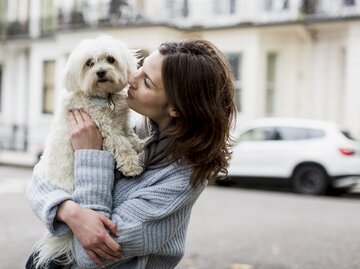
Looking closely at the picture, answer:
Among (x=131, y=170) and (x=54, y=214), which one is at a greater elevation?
(x=131, y=170)

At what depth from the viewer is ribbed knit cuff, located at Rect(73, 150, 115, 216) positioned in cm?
206

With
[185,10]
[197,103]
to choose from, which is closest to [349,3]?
[185,10]

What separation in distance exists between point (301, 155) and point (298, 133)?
574 millimetres

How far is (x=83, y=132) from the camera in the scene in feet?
7.28

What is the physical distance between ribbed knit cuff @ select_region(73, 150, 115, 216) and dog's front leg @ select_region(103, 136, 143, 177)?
0.17 feet

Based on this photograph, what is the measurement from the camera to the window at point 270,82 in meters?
21.3

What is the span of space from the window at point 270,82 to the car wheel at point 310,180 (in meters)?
7.65

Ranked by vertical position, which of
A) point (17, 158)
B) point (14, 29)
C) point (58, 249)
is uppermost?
point (14, 29)

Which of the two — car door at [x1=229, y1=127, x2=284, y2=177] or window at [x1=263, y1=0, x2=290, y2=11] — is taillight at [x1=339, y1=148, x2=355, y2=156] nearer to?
car door at [x1=229, y1=127, x2=284, y2=177]

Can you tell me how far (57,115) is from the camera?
7.72ft

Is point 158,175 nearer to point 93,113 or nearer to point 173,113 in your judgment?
point 173,113

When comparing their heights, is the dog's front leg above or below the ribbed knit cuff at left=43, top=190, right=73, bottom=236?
above

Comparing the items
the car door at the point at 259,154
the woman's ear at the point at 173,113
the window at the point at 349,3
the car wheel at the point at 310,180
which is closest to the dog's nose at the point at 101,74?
the woman's ear at the point at 173,113

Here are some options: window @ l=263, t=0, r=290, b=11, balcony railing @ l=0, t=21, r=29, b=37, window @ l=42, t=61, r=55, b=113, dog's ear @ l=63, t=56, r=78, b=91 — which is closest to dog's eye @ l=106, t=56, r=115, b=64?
dog's ear @ l=63, t=56, r=78, b=91
